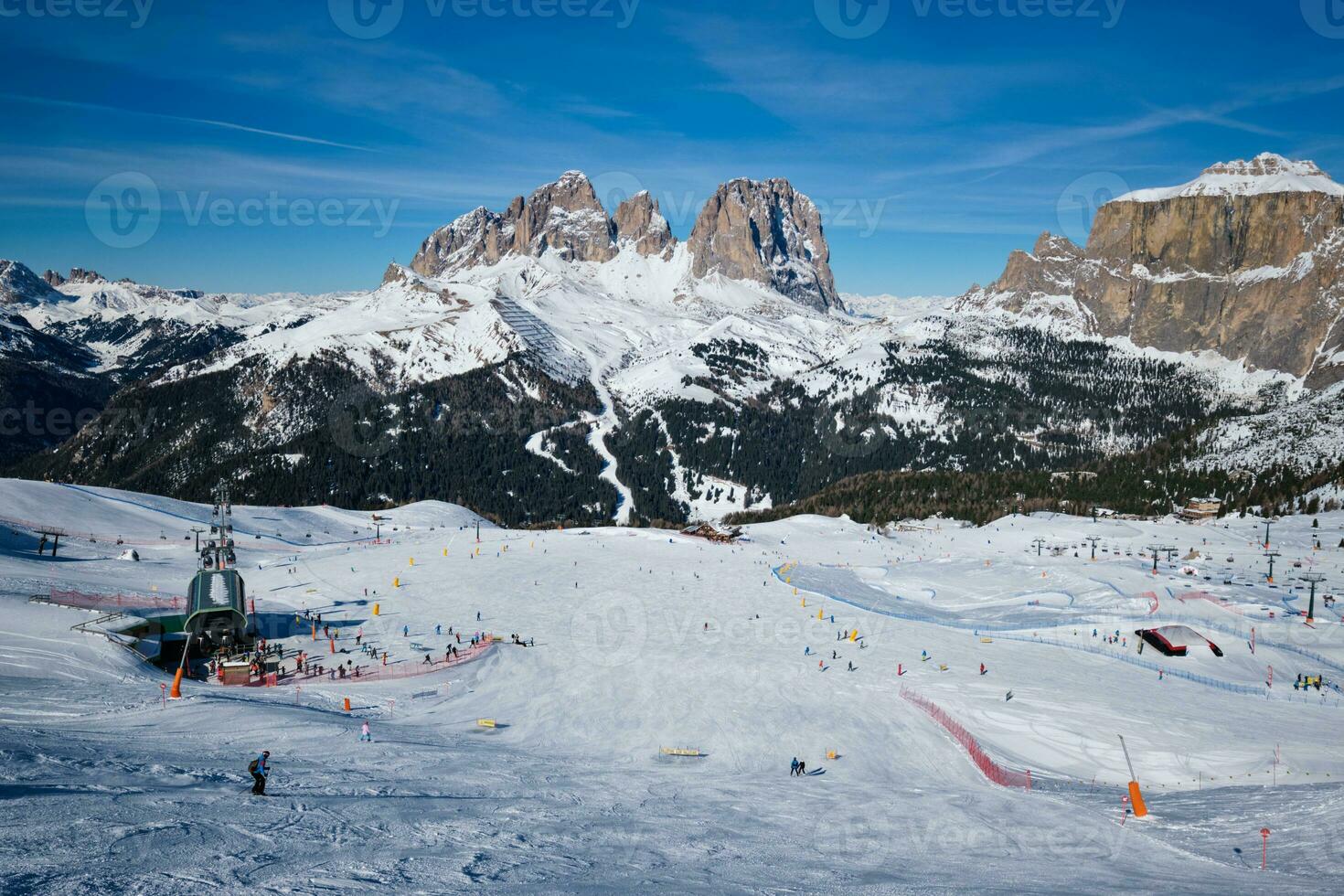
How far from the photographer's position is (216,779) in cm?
2505

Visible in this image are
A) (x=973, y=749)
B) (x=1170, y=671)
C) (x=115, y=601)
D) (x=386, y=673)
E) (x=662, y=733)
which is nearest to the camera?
(x=973, y=749)

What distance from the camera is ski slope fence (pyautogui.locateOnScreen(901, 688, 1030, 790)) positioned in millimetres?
35438

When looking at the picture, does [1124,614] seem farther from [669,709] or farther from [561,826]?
[561,826]

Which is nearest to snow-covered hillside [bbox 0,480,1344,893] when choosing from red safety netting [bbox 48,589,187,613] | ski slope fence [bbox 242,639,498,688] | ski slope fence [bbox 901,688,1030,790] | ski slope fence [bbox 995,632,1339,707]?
ski slope fence [bbox 995,632,1339,707]

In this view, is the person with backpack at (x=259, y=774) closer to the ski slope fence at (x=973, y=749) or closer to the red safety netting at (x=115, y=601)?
the ski slope fence at (x=973, y=749)

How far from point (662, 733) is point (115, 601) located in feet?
121

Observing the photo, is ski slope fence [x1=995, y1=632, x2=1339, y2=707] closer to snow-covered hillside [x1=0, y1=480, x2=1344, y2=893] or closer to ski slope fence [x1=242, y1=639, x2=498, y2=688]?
snow-covered hillside [x1=0, y1=480, x2=1344, y2=893]

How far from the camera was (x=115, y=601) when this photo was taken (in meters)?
52.2

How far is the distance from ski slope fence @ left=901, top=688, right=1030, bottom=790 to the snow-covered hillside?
2.09ft

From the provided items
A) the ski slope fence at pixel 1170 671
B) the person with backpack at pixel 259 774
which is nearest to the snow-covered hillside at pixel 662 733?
the ski slope fence at pixel 1170 671

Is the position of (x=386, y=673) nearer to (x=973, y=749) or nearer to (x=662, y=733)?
(x=662, y=733)

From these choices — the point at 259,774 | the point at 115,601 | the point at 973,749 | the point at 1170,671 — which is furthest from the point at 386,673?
the point at 1170,671

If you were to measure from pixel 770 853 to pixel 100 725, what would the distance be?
24359mm

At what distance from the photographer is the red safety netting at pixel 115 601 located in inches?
1944
